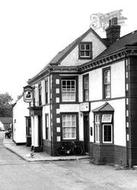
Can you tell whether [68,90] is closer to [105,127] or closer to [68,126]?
[68,126]

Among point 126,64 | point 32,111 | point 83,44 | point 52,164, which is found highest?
point 83,44

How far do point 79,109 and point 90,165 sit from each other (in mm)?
6766

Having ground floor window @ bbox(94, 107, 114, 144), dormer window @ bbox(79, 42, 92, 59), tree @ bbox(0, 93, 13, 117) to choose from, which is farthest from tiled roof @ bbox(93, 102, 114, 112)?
tree @ bbox(0, 93, 13, 117)

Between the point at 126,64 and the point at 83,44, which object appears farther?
the point at 83,44

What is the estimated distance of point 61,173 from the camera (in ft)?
65.4

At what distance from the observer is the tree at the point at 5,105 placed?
501 feet

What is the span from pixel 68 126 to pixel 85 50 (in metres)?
5.37

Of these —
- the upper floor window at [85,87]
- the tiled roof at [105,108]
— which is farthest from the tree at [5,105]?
the tiled roof at [105,108]

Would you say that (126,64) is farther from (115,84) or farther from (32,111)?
(32,111)

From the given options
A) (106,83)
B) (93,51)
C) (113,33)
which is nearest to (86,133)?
(106,83)

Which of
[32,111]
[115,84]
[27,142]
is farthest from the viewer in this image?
[27,142]

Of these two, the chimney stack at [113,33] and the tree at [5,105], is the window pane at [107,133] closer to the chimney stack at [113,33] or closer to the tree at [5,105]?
the chimney stack at [113,33]

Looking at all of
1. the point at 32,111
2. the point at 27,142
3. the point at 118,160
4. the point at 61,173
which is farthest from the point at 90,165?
the point at 27,142

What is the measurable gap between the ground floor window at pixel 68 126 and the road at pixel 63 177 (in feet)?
16.0
